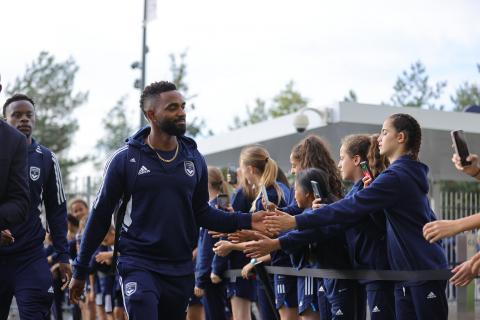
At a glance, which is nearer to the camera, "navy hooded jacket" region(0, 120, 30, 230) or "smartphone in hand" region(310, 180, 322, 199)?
"navy hooded jacket" region(0, 120, 30, 230)

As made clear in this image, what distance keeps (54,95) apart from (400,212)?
4722 centimetres

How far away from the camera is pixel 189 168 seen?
7.07 m

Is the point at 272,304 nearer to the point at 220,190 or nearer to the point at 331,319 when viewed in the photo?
the point at 331,319

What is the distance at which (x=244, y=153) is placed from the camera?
32.1ft

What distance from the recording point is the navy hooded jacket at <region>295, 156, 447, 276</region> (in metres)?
6.69

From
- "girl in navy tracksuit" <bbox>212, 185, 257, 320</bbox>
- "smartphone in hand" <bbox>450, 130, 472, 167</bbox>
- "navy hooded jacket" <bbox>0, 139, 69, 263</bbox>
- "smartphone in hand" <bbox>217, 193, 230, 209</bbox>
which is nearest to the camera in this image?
"smartphone in hand" <bbox>450, 130, 472, 167</bbox>

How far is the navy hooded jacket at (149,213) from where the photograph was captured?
22.3 feet

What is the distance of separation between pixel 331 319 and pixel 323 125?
12.4 metres

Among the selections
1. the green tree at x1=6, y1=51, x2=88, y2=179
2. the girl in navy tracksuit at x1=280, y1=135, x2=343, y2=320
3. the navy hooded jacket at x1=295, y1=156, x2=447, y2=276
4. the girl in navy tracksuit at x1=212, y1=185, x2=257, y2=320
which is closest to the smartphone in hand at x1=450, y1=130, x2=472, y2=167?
the navy hooded jacket at x1=295, y1=156, x2=447, y2=276

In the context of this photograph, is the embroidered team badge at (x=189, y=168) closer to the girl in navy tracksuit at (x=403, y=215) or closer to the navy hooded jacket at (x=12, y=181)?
the girl in navy tracksuit at (x=403, y=215)

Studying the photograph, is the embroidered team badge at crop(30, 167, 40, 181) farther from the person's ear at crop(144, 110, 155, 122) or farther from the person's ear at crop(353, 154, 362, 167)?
the person's ear at crop(353, 154, 362, 167)

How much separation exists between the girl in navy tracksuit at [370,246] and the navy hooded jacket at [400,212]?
37cm

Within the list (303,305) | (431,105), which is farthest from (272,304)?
(431,105)

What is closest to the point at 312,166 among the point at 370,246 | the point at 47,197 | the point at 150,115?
the point at 370,246
